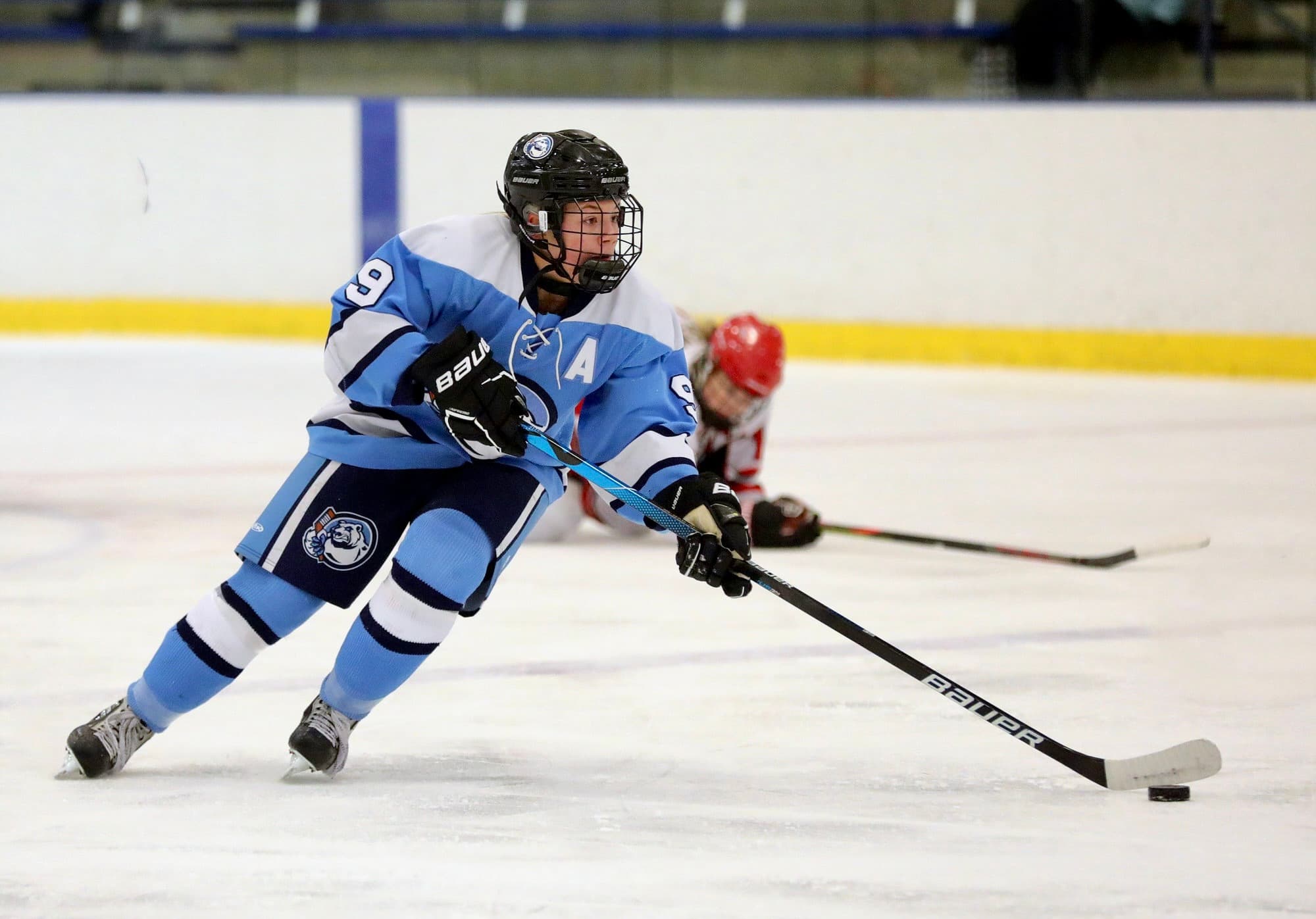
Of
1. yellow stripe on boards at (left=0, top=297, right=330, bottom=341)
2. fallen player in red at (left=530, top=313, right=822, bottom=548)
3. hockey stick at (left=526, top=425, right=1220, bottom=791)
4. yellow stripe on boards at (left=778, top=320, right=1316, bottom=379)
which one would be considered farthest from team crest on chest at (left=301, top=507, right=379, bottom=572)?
yellow stripe on boards at (left=0, top=297, right=330, bottom=341)

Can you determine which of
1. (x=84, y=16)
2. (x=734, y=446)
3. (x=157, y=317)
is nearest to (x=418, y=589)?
(x=734, y=446)

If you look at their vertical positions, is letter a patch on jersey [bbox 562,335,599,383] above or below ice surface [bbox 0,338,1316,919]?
above

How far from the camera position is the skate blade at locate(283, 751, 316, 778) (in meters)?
2.46

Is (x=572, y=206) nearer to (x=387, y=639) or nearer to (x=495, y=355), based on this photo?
(x=495, y=355)

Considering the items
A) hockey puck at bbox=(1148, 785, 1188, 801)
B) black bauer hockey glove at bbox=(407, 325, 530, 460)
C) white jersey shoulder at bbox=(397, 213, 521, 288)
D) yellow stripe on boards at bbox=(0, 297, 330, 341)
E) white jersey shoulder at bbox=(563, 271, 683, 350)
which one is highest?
white jersey shoulder at bbox=(397, 213, 521, 288)

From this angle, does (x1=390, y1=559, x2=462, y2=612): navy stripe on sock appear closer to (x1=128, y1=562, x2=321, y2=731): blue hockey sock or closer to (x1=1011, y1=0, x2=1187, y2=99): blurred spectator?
(x1=128, y1=562, x2=321, y2=731): blue hockey sock

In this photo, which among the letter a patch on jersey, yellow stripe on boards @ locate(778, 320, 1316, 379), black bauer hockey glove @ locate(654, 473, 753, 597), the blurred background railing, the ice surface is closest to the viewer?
the ice surface

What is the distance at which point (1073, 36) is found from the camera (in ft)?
26.7

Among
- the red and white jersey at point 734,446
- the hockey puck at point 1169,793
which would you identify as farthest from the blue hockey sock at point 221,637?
the red and white jersey at point 734,446

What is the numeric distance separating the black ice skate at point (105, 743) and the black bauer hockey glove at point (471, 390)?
61cm

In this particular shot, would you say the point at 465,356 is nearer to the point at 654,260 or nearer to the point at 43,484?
the point at 43,484

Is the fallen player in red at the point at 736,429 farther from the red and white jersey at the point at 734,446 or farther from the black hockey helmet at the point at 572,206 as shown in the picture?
the black hockey helmet at the point at 572,206

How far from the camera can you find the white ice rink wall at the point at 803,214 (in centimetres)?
781

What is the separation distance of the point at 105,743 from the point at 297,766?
255 mm
